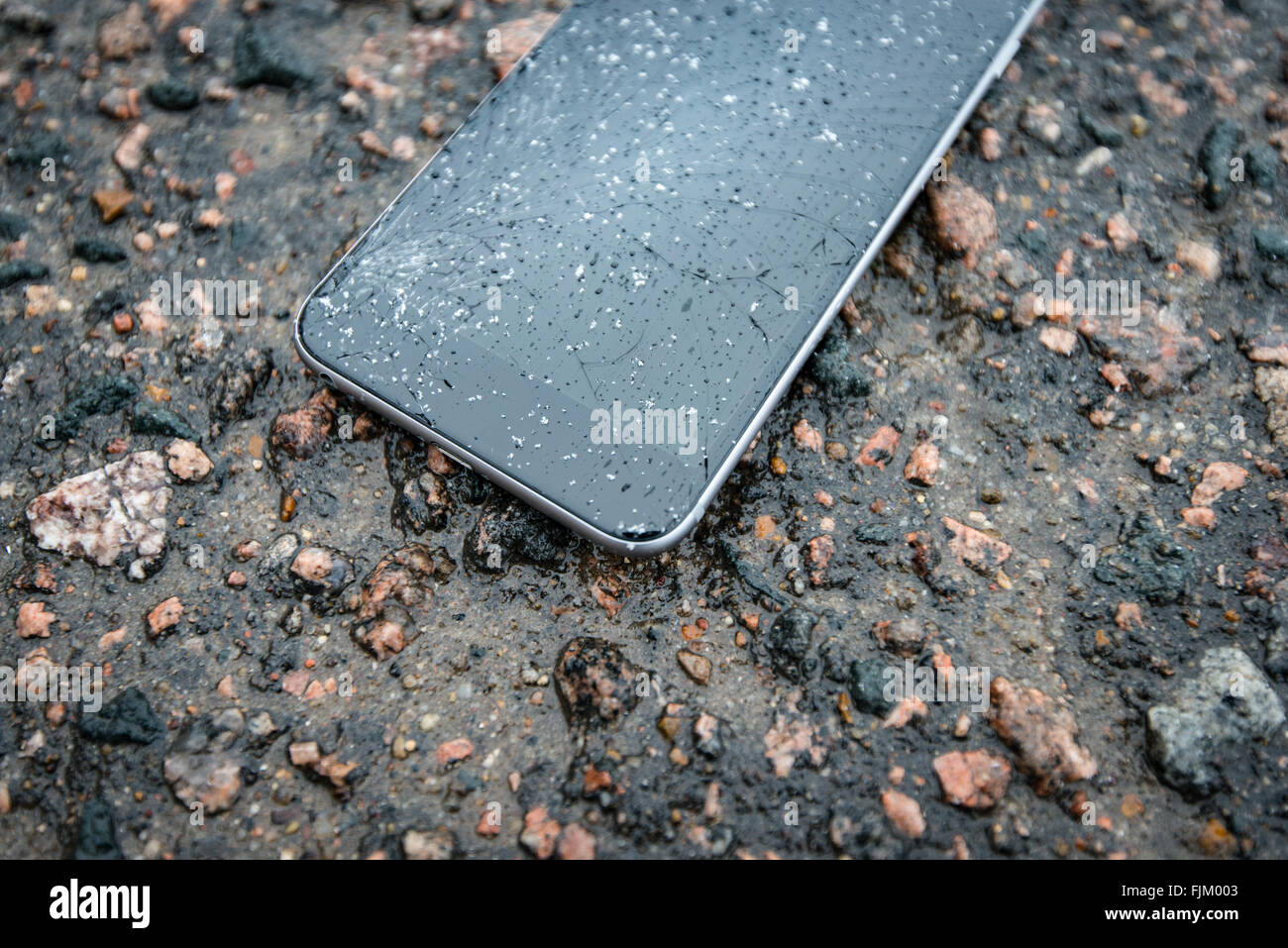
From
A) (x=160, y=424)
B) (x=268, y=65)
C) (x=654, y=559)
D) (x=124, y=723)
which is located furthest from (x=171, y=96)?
(x=654, y=559)

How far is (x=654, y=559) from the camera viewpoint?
2244mm

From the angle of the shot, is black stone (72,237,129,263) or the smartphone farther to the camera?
black stone (72,237,129,263)

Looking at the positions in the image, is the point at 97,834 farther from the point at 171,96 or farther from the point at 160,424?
the point at 171,96

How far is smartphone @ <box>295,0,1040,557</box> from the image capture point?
2049 millimetres

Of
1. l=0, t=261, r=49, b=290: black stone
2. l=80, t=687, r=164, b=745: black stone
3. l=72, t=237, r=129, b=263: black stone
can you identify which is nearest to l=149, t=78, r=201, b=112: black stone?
l=72, t=237, r=129, b=263: black stone

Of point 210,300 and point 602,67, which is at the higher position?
point 602,67

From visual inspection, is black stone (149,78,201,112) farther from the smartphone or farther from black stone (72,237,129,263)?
the smartphone

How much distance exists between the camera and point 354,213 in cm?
262

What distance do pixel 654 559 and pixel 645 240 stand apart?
76cm

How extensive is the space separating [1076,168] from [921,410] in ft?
3.13

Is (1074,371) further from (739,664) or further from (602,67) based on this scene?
(602,67)

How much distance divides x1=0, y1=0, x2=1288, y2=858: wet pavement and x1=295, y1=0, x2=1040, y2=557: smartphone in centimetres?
28
